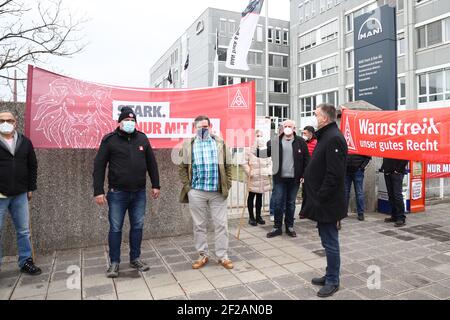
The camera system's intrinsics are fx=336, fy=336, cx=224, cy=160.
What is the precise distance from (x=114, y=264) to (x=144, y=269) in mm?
384

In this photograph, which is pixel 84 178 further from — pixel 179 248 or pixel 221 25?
pixel 221 25

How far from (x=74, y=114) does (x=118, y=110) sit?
0.65 meters

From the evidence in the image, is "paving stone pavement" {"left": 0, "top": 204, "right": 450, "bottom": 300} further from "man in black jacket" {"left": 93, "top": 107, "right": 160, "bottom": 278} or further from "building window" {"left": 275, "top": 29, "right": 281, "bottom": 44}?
"building window" {"left": 275, "top": 29, "right": 281, "bottom": 44}

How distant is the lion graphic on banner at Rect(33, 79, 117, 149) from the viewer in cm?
501

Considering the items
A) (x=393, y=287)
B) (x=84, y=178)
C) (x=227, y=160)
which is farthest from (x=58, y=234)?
(x=393, y=287)

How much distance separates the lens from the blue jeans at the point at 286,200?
602cm

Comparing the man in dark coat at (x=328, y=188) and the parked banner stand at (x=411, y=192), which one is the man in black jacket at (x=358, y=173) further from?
the man in dark coat at (x=328, y=188)

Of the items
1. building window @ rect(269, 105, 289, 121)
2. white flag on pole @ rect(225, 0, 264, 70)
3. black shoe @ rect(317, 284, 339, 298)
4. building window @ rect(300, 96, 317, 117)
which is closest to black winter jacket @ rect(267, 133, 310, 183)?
black shoe @ rect(317, 284, 339, 298)

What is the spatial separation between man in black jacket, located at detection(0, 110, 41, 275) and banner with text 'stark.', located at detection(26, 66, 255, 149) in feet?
2.24

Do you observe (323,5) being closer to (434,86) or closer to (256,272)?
(434,86)

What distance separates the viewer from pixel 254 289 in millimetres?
3783

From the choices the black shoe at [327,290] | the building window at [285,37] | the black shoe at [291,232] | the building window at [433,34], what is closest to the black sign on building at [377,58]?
the black shoe at [291,232]

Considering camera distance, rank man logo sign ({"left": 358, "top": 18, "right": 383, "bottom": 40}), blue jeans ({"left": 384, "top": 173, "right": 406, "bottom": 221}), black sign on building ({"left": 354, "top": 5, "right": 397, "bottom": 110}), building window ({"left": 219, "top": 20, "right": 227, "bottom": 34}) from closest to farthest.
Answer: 1. blue jeans ({"left": 384, "top": 173, "right": 406, "bottom": 221})
2. black sign on building ({"left": 354, "top": 5, "right": 397, "bottom": 110})
3. man logo sign ({"left": 358, "top": 18, "right": 383, "bottom": 40})
4. building window ({"left": 219, "top": 20, "right": 227, "bottom": 34})

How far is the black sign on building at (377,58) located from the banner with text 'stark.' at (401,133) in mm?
2576
